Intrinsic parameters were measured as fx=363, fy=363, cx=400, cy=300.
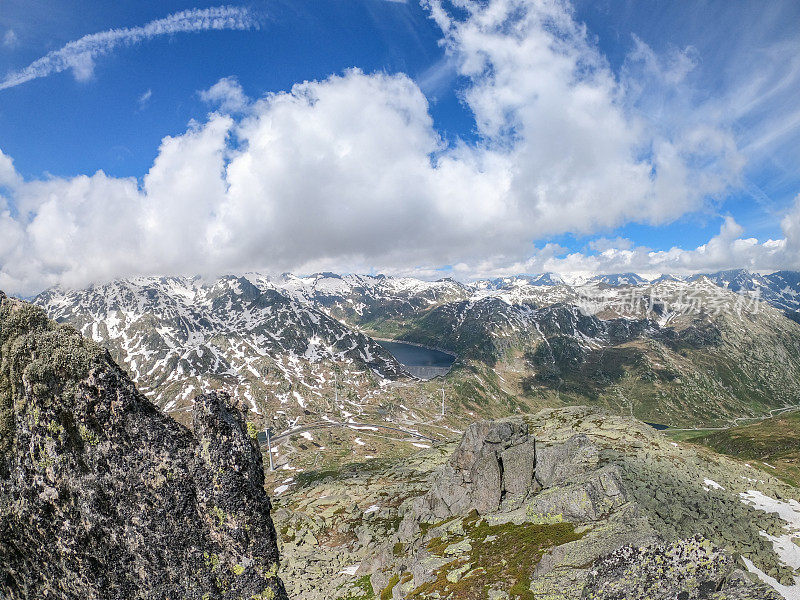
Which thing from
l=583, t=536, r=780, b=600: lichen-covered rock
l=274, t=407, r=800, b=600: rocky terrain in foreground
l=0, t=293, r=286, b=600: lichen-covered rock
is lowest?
l=274, t=407, r=800, b=600: rocky terrain in foreground

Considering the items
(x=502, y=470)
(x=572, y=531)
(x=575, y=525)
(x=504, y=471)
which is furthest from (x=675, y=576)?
(x=502, y=470)

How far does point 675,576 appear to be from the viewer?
13.5 m

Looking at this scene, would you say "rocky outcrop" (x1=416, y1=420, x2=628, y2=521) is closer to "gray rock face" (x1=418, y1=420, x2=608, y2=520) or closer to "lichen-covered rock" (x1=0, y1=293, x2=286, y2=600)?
"gray rock face" (x1=418, y1=420, x2=608, y2=520)

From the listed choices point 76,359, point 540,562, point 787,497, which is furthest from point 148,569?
point 787,497

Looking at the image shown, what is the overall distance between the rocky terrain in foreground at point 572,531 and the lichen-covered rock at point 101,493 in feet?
47.1

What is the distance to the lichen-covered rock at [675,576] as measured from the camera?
1268 cm

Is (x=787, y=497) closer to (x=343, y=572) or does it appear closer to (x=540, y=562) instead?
(x=540, y=562)

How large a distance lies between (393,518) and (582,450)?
38.3 meters

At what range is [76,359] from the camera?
9125 mm

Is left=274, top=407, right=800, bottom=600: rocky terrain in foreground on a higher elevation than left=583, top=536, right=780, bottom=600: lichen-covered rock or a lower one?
lower

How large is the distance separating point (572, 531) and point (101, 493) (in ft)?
106

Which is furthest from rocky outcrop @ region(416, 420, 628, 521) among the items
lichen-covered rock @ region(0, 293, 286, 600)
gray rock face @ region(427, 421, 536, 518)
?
lichen-covered rock @ region(0, 293, 286, 600)

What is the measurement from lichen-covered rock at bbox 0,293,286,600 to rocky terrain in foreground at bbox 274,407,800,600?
14.4 metres

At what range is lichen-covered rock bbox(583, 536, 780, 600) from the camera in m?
12.7
